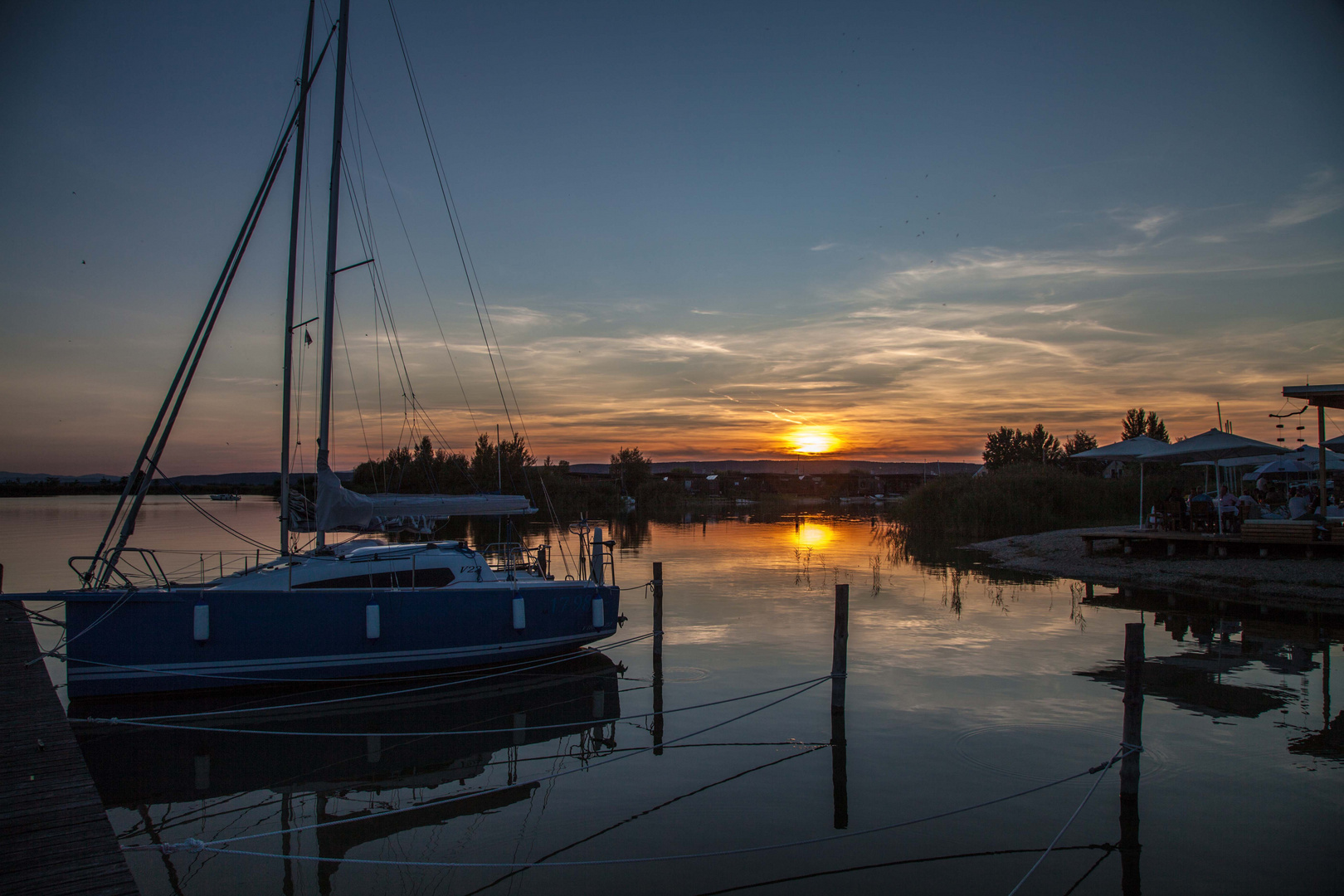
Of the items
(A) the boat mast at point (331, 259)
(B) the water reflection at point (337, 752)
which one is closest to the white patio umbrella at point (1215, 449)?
(B) the water reflection at point (337, 752)

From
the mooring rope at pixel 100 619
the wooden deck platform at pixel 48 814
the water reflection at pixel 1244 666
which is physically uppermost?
the mooring rope at pixel 100 619

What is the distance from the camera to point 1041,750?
372 inches

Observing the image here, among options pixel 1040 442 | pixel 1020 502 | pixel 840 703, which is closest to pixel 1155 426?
pixel 1040 442

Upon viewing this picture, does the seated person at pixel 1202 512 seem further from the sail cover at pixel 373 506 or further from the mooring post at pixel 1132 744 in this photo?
the sail cover at pixel 373 506

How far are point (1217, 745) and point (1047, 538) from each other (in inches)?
909

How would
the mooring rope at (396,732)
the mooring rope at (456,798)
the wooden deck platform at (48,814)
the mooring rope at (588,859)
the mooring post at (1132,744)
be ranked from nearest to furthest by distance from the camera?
the wooden deck platform at (48,814)
the mooring rope at (588,859)
the mooring rope at (456,798)
the mooring post at (1132,744)
the mooring rope at (396,732)

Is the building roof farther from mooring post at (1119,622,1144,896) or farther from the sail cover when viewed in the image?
the sail cover

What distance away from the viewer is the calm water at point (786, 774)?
22.2 ft

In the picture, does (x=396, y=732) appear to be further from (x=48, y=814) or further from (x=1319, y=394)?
(x=1319, y=394)

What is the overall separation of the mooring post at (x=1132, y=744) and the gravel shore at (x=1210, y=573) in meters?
13.6

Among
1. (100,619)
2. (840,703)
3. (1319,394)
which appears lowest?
(840,703)

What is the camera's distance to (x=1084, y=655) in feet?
46.5

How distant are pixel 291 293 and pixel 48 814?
9251 millimetres

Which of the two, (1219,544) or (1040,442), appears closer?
(1219,544)
